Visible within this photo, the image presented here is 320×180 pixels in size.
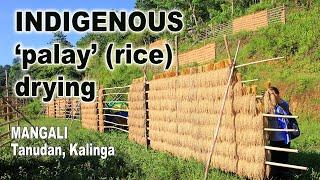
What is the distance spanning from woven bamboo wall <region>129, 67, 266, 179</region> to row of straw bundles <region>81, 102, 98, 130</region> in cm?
655

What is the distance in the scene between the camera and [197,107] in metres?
8.57

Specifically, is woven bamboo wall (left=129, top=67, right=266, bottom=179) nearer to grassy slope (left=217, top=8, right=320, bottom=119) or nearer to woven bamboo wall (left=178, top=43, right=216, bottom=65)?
grassy slope (left=217, top=8, right=320, bottom=119)

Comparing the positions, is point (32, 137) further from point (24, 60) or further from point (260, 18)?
point (260, 18)

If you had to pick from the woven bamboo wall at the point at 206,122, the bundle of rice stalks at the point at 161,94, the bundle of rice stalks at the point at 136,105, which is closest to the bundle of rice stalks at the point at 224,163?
the woven bamboo wall at the point at 206,122

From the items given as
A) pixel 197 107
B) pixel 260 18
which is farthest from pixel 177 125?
pixel 260 18

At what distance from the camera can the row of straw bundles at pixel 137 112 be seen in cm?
1206

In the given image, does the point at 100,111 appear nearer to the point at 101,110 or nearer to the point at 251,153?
the point at 101,110

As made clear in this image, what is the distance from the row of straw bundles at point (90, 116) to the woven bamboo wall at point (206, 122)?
6.55m

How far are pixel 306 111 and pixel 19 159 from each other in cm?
857

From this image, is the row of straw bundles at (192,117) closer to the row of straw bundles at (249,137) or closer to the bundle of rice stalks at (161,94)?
the bundle of rice stalks at (161,94)

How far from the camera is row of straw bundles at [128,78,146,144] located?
39.6 feet

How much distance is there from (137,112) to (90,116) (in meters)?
6.08

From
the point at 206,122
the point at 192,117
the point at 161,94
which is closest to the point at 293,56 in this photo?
the point at 161,94

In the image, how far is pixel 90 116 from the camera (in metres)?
18.3
